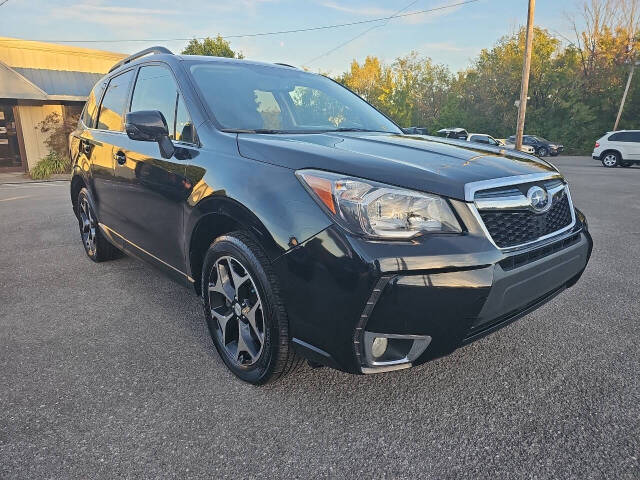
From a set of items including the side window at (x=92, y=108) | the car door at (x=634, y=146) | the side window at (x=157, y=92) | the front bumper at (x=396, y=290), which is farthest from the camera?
the car door at (x=634, y=146)

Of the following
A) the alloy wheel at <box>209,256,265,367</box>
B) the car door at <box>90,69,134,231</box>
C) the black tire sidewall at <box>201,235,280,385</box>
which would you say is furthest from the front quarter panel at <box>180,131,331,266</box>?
the car door at <box>90,69,134,231</box>

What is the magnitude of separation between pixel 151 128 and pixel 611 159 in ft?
72.6

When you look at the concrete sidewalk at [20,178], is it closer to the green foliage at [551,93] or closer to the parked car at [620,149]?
the parked car at [620,149]

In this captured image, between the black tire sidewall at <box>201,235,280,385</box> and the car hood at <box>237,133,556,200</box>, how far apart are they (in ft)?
1.43

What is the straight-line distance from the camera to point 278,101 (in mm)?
2889

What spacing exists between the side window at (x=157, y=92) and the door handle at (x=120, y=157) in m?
0.34

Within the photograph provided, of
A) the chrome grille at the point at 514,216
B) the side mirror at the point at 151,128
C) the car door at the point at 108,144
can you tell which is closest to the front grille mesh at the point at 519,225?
the chrome grille at the point at 514,216

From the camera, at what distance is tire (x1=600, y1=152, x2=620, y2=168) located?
1919cm

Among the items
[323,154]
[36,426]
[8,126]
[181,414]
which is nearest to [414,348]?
[323,154]

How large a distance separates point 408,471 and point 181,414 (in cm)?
103

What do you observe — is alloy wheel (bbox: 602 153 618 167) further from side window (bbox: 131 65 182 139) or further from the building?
the building

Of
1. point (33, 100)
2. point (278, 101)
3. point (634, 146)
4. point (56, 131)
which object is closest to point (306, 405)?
point (278, 101)

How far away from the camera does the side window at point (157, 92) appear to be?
2.67m

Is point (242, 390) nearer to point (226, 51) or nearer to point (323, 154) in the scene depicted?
point (323, 154)
